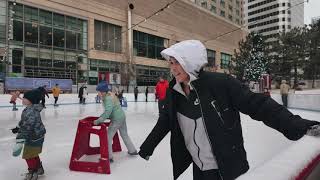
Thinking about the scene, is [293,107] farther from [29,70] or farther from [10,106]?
[29,70]

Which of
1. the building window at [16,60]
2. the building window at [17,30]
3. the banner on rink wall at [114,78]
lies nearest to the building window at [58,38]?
the building window at [17,30]

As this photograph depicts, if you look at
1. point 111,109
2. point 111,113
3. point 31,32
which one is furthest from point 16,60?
point 111,109

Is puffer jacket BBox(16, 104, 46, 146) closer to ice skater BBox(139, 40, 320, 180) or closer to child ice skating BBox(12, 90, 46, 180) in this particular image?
child ice skating BBox(12, 90, 46, 180)

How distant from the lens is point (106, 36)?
136 feet

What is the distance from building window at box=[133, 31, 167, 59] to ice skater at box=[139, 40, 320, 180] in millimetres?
43300

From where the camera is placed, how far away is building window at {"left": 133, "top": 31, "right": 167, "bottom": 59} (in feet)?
149

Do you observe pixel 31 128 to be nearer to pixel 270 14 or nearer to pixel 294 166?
pixel 294 166

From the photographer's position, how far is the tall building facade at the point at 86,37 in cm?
3144

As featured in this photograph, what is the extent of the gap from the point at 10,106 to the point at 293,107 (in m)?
14.5

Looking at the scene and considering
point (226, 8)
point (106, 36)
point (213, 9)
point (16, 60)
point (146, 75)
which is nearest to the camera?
point (16, 60)

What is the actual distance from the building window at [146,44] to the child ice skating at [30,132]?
4103 centimetres

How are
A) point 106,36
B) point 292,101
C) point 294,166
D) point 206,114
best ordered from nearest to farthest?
point 294,166 < point 206,114 < point 292,101 < point 106,36

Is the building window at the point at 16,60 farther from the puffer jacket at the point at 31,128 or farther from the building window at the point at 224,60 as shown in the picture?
the building window at the point at 224,60

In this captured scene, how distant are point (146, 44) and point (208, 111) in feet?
149
